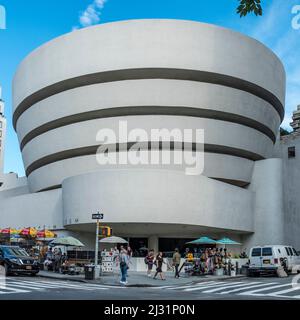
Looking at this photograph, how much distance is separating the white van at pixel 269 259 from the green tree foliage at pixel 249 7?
872 inches

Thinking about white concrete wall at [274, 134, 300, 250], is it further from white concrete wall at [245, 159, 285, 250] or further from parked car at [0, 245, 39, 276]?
parked car at [0, 245, 39, 276]

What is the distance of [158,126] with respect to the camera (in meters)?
44.1

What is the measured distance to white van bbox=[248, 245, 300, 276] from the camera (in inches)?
1126

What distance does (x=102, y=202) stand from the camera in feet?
132

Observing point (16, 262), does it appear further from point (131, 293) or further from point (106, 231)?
point (131, 293)

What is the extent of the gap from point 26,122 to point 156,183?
19083 millimetres

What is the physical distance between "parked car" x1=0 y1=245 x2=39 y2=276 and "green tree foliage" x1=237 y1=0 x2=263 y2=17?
2043 centimetres

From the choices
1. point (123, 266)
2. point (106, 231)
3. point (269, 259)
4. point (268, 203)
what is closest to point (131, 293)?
point (123, 266)

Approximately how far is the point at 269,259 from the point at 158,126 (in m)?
18.9

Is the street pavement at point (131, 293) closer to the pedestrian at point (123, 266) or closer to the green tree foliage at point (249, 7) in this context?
the pedestrian at point (123, 266)

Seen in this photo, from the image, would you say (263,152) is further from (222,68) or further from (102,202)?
(102,202)

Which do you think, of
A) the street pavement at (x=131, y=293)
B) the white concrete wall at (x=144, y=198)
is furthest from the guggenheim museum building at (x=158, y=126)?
the street pavement at (x=131, y=293)
